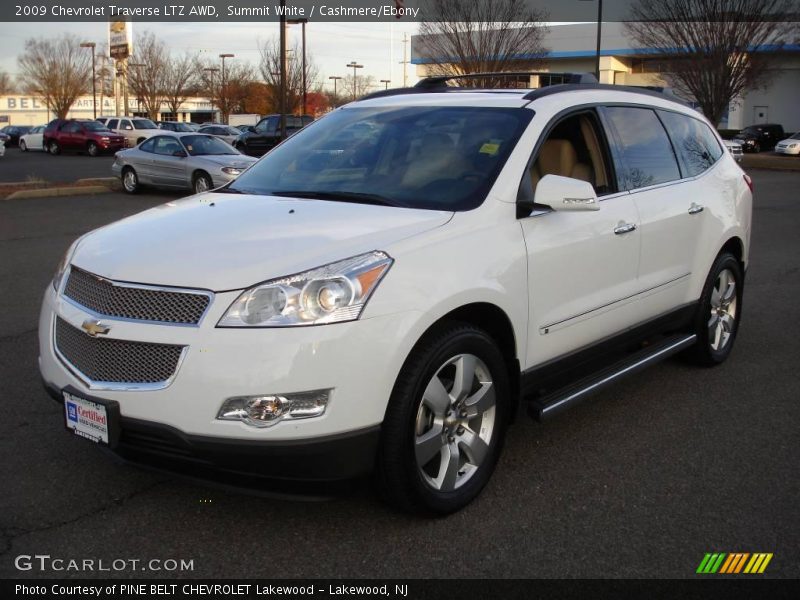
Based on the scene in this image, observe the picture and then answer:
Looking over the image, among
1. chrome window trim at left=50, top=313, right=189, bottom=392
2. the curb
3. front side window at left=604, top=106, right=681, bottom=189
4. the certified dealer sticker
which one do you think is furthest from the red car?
the certified dealer sticker

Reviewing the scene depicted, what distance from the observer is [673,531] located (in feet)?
11.6

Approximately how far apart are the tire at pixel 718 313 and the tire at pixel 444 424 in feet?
7.66

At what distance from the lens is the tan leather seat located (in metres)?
4.36

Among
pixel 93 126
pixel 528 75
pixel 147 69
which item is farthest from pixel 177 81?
pixel 528 75

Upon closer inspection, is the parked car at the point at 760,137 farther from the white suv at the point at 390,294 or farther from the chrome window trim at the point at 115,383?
the chrome window trim at the point at 115,383

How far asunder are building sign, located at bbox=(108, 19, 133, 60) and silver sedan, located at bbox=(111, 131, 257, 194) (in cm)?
4203

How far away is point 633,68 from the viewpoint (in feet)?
203

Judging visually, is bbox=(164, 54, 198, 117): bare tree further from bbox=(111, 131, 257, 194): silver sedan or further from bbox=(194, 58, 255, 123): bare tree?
bbox=(111, 131, 257, 194): silver sedan

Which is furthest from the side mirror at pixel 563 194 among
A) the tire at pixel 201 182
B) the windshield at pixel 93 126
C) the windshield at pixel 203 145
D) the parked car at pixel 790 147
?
the parked car at pixel 790 147

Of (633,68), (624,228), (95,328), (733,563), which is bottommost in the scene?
(733,563)

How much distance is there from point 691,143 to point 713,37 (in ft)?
104

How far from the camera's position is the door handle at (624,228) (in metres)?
4.52

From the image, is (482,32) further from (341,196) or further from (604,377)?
(341,196)

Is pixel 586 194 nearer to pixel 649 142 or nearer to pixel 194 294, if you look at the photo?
pixel 649 142
